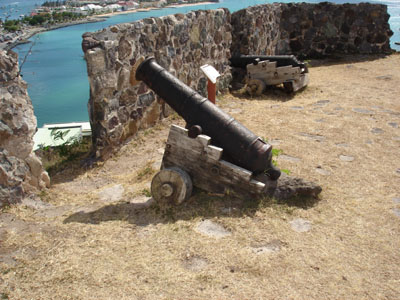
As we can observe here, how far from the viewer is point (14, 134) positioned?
418 centimetres

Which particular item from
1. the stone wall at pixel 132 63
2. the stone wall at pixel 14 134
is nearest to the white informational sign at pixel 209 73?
the stone wall at pixel 132 63

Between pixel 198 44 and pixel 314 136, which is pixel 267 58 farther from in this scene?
pixel 314 136

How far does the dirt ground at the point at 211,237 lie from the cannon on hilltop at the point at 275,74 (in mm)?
3309

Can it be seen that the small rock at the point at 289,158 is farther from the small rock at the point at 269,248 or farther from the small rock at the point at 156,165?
the small rock at the point at 269,248

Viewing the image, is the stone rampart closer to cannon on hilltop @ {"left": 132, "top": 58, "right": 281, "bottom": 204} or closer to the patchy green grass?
the patchy green grass

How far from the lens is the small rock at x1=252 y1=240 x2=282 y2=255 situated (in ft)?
11.5

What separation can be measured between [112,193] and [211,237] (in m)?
1.71

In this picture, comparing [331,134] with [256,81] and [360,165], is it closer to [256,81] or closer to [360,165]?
[360,165]

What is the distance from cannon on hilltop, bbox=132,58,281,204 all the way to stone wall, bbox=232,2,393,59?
8.74 m

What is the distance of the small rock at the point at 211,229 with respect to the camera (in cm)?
378

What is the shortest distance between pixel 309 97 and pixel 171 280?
699cm

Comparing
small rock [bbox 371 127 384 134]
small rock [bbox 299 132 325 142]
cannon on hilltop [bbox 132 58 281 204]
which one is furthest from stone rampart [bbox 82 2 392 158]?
small rock [bbox 371 127 384 134]

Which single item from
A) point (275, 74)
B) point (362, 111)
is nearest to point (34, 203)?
point (362, 111)

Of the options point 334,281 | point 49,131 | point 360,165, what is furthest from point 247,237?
point 49,131
